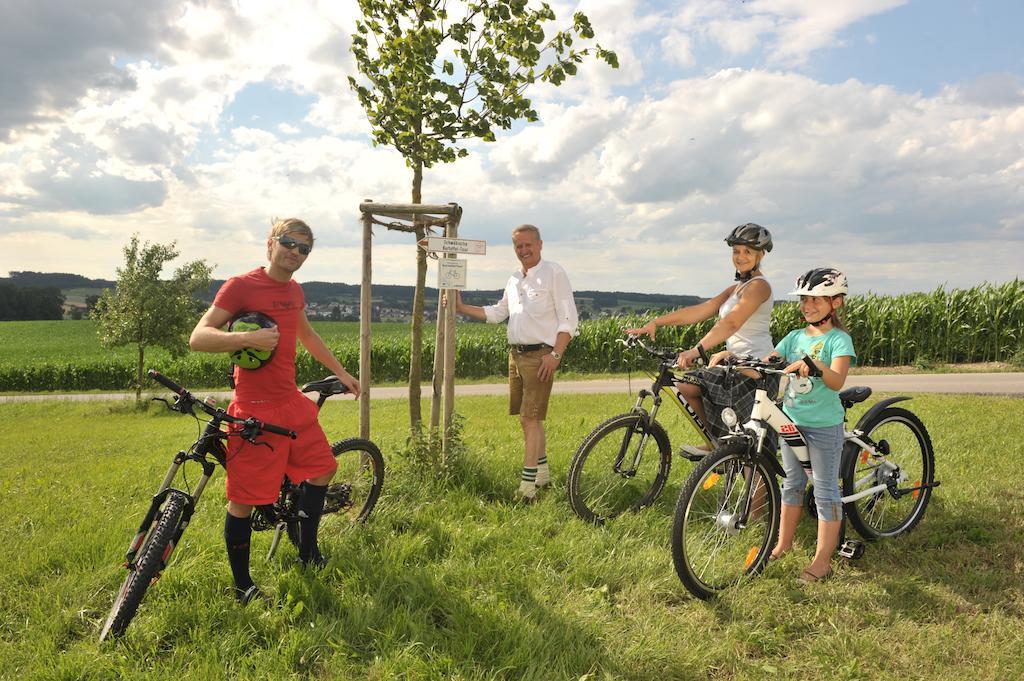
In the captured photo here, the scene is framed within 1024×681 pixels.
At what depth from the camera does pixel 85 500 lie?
591 cm

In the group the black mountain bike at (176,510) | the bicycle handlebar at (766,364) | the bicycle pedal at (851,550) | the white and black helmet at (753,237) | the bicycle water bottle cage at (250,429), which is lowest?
the bicycle pedal at (851,550)

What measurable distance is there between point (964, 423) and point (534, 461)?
715 cm

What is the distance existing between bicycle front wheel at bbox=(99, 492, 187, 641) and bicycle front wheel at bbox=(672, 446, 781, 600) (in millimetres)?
2809

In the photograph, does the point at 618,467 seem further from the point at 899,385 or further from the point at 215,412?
the point at 899,385

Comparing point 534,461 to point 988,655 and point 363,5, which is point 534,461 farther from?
point 363,5

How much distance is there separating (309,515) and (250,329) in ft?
4.33

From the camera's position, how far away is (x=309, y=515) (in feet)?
12.8

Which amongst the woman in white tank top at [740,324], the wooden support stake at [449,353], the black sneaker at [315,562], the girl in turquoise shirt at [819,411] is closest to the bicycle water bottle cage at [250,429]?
the black sneaker at [315,562]

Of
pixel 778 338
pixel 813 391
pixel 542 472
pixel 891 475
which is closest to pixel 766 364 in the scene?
pixel 813 391

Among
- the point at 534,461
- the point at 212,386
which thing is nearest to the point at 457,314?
the point at 534,461

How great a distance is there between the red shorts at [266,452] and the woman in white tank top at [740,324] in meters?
2.41

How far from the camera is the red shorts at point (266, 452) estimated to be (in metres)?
3.45

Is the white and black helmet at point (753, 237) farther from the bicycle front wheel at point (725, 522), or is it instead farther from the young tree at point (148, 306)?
the young tree at point (148, 306)

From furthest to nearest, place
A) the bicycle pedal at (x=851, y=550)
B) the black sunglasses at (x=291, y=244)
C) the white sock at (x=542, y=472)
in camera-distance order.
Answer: the white sock at (x=542, y=472)
the bicycle pedal at (x=851, y=550)
the black sunglasses at (x=291, y=244)
